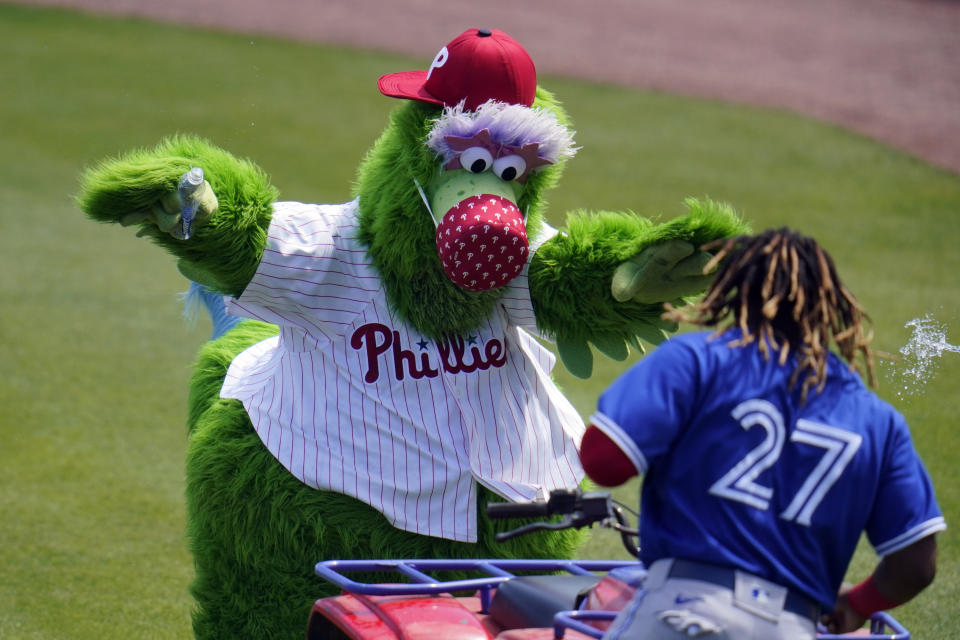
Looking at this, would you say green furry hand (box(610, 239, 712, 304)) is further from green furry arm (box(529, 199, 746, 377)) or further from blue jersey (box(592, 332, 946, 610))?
blue jersey (box(592, 332, 946, 610))

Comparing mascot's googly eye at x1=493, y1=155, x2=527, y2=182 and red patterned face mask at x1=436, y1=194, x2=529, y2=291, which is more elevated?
mascot's googly eye at x1=493, y1=155, x2=527, y2=182

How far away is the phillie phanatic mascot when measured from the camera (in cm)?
258

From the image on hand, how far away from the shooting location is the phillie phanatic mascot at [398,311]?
2.58 meters

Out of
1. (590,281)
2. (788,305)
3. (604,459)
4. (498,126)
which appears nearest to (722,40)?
(590,281)

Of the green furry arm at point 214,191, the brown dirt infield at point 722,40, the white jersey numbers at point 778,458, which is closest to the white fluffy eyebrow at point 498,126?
the green furry arm at point 214,191

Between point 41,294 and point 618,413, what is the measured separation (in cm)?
524

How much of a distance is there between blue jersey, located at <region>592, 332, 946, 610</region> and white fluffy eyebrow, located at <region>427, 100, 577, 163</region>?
101 cm

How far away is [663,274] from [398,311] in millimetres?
594

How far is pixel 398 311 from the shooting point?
8.80 feet

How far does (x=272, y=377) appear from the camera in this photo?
9.14ft

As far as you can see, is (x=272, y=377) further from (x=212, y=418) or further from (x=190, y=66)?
(x=190, y=66)

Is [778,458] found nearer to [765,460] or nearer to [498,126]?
[765,460]

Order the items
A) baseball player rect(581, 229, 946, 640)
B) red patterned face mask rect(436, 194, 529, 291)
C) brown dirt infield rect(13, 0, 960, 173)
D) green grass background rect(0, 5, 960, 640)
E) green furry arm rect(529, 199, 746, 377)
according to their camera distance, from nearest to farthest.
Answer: baseball player rect(581, 229, 946, 640), red patterned face mask rect(436, 194, 529, 291), green furry arm rect(529, 199, 746, 377), green grass background rect(0, 5, 960, 640), brown dirt infield rect(13, 0, 960, 173)

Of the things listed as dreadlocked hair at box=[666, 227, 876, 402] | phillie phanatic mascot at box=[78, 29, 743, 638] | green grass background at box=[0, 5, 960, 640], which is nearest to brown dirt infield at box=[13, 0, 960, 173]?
green grass background at box=[0, 5, 960, 640]
